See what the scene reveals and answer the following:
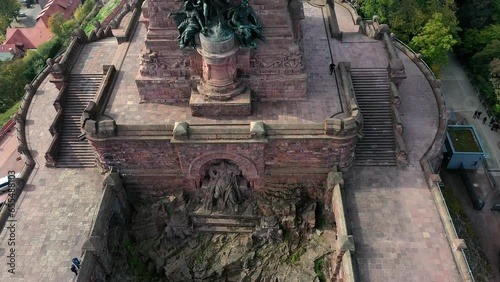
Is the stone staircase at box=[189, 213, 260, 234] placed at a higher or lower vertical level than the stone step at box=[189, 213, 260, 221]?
lower

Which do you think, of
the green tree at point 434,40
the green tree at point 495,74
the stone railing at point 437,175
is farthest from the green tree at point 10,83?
the green tree at point 495,74

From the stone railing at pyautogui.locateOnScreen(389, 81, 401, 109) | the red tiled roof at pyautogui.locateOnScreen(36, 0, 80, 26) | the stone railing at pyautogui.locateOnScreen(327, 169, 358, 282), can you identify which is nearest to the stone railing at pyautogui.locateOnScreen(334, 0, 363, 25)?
the stone railing at pyautogui.locateOnScreen(389, 81, 401, 109)

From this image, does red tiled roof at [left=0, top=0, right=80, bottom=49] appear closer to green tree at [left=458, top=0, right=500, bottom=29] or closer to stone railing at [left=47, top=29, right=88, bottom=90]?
stone railing at [left=47, top=29, right=88, bottom=90]

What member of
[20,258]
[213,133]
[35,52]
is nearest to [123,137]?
[213,133]

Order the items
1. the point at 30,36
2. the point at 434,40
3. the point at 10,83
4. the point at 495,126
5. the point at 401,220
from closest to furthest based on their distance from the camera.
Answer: the point at 401,220, the point at 434,40, the point at 495,126, the point at 10,83, the point at 30,36

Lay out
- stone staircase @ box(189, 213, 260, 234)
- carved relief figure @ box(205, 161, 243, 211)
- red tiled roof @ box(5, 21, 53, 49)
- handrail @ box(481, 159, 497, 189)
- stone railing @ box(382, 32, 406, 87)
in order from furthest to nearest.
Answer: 1. red tiled roof @ box(5, 21, 53, 49)
2. handrail @ box(481, 159, 497, 189)
3. stone railing @ box(382, 32, 406, 87)
4. stone staircase @ box(189, 213, 260, 234)
5. carved relief figure @ box(205, 161, 243, 211)

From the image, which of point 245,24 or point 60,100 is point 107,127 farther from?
point 245,24

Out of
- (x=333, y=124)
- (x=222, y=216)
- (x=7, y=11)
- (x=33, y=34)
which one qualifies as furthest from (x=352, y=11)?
(x=7, y=11)
